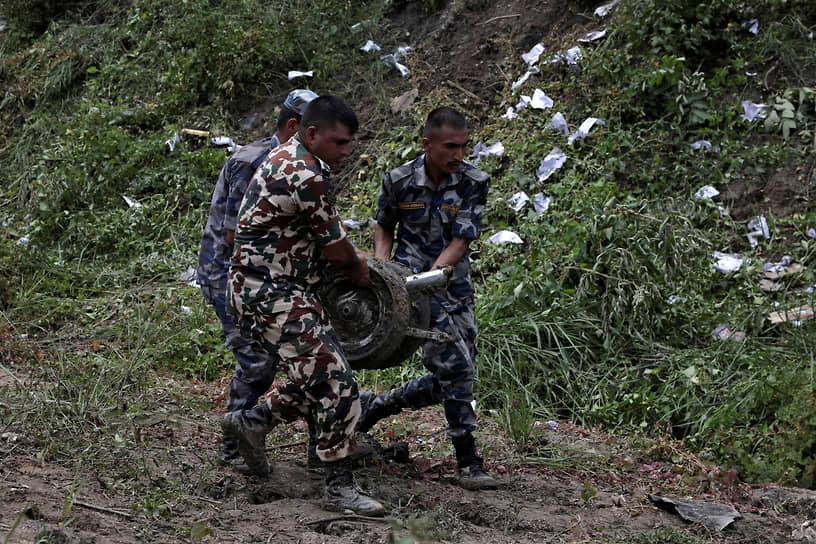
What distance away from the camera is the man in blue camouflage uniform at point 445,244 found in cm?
444

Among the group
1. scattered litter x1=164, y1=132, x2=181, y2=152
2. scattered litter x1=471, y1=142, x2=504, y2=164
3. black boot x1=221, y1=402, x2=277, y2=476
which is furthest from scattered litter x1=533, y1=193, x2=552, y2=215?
scattered litter x1=164, y1=132, x2=181, y2=152

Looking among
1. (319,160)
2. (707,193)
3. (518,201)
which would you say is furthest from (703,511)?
(518,201)

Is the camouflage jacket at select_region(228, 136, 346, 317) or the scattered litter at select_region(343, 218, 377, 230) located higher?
the camouflage jacket at select_region(228, 136, 346, 317)

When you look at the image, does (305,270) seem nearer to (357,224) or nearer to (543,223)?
(543,223)

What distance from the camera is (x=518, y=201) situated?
7508 millimetres

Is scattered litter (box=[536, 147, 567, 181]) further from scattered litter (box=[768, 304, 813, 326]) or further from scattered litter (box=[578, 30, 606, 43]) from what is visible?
scattered litter (box=[768, 304, 813, 326])

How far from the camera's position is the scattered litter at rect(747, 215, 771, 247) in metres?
6.84

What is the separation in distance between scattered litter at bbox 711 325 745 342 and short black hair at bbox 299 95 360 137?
3.50 meters

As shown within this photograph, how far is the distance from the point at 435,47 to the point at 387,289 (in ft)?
20.8

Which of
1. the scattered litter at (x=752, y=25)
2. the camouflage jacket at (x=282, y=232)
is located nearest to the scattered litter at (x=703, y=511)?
the camouflage jacket at (x=282, y=232)

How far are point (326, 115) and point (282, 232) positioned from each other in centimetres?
55

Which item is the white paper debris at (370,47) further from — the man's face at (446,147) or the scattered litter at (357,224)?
the man's face at (446,147)

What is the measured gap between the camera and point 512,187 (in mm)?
7742

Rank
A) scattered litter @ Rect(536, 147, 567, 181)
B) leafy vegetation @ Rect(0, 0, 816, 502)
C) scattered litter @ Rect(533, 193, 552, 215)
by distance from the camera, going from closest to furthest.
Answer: leafy vegetation @ Rect(0, 0, 816, 502), scattered litter @ Rect(533, 193, 552, 215), scattered litter @ Rect(536, 147, 567, 181)
